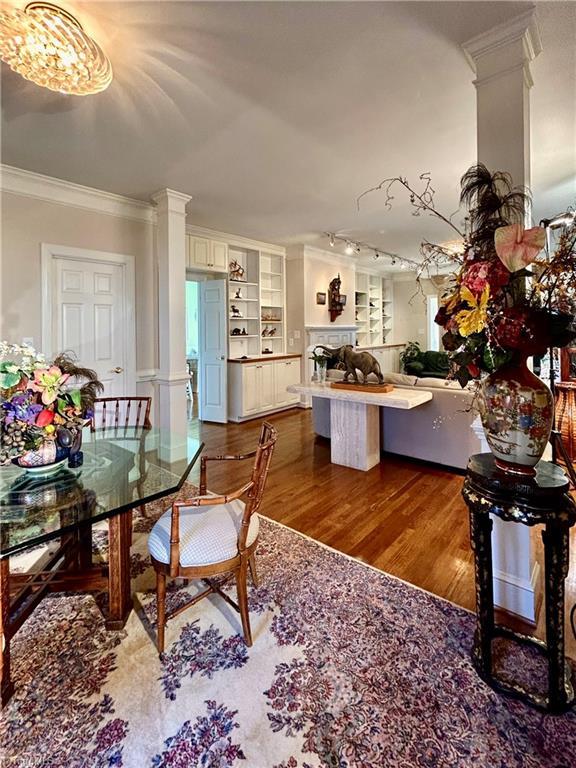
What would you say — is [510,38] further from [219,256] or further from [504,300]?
[219,256]

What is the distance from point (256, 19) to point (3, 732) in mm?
3039

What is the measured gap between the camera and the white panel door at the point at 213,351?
5.64 metres

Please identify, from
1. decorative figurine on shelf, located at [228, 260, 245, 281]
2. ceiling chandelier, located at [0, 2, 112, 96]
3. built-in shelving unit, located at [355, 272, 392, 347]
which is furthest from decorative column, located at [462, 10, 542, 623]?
built-in shelving unit, located at [355, 272, 392, 347]

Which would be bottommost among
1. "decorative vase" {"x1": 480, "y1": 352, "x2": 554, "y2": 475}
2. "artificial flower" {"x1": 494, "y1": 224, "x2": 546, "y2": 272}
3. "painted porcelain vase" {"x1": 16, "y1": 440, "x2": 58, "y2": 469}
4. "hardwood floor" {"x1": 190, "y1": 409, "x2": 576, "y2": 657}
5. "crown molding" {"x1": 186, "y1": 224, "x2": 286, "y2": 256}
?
"hardwood floor" {"x1": 190, "y1": 409, "x2": 576, "y2": 657}

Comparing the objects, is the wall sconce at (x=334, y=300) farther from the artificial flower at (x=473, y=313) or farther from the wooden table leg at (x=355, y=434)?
the artificial flower at (x=473, y=313)

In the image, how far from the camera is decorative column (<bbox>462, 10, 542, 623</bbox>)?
68.2 inches

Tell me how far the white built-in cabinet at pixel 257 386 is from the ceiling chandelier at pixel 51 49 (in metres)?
3.96

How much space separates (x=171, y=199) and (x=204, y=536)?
357 cm

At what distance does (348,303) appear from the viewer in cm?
751

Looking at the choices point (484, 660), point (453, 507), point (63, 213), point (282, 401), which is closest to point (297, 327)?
point (282, 401)

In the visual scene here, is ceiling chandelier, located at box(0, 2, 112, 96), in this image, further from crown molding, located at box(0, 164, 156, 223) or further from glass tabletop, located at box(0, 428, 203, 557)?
crown molding, located at box(0, 164, 156, 223)

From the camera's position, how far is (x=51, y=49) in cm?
171

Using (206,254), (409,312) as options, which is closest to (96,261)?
(206,254)

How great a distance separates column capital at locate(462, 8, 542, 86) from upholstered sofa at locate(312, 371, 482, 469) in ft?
7.37
